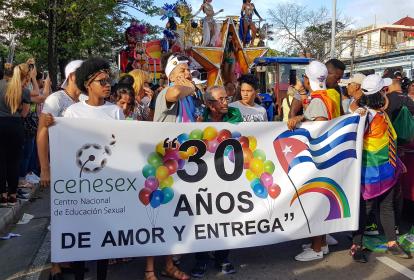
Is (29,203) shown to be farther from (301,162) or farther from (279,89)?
(279,89)

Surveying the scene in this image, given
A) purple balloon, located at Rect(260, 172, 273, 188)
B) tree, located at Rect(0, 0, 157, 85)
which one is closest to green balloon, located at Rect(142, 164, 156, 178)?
purple balloon, located at Rect(260, 172, 273, 188)

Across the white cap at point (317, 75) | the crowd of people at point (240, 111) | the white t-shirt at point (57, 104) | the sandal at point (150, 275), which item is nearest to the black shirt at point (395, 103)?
the crowd of people at point (240, 111)

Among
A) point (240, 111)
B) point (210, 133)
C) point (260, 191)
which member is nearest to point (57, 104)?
point (210, 133)

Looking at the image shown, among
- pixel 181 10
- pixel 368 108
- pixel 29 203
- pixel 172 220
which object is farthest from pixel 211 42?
pixel 172 220

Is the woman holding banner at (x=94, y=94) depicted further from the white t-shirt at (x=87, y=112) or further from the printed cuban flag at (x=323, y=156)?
the printed cuban flag at (x=323, y=156)

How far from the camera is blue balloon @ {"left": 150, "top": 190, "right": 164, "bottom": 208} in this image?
12.8 ft

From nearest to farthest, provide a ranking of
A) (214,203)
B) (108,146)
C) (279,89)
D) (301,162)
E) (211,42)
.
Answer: (108,146) → (214,203) → (301,162) → (211,42) → (279,89)

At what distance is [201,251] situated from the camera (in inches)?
158

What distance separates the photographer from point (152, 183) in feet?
12.8

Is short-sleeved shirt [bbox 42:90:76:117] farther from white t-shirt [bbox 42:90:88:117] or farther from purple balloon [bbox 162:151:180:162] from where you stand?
purple balloon [bbox 162:151:180:162]

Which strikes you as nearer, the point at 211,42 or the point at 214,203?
the point at 214,203

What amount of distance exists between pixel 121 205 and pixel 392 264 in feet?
8.52

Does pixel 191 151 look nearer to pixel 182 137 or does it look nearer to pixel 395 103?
pixel 182 137

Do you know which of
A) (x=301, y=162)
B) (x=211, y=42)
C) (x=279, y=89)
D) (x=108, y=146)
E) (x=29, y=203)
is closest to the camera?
(x=108, y=146)
